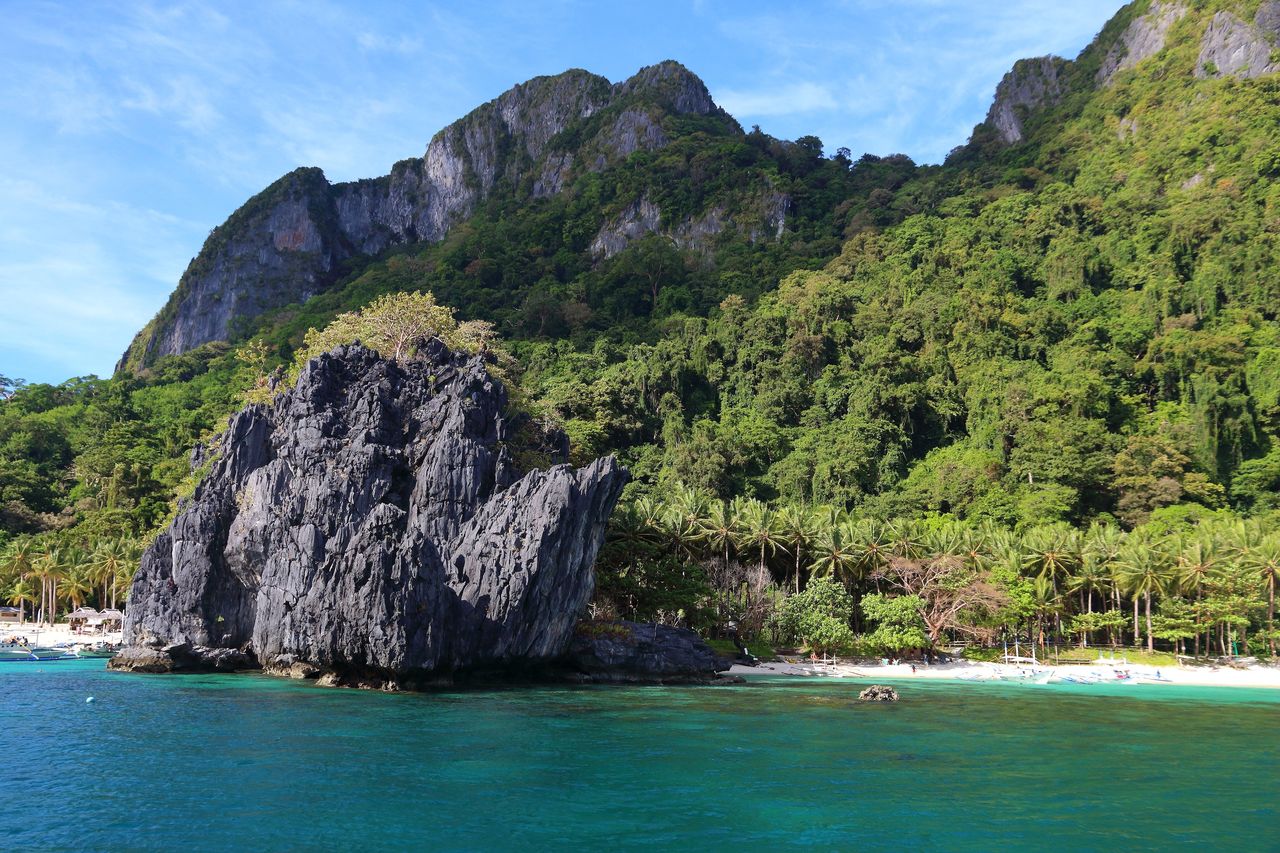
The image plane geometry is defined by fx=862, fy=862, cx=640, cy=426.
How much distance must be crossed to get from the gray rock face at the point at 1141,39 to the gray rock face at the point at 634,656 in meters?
140

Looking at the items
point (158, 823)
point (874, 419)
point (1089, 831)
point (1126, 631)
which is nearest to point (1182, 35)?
point (874, 419)

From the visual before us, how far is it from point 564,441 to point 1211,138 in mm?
105597

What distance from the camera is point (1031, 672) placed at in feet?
178

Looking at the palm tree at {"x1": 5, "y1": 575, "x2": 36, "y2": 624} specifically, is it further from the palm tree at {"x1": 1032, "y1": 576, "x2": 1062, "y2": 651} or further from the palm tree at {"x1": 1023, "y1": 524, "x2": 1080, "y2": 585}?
the palm tree at {"x1": 1023, "y1": 524, "x2": 1080, "y2": 585}

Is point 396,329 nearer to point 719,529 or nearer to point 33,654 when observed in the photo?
point 719,529

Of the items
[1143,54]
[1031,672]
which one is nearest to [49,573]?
[1031,672]

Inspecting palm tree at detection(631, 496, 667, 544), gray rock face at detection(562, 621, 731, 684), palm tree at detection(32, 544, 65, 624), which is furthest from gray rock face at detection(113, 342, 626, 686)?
palm tree at detection(32, 544, 65, 624)

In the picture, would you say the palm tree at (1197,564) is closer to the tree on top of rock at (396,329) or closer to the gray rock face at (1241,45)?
the tree on top of rock at (396,329)

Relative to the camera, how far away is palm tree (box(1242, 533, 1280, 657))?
5444cm

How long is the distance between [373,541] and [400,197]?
532 feet

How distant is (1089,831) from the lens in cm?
1983

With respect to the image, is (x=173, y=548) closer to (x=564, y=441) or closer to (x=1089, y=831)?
(x=564, y=441)

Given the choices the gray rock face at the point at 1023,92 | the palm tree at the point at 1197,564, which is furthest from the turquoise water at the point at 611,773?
the gray rock face at the point at 1023,92

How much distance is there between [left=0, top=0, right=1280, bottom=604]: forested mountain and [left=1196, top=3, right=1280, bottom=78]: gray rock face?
0.36 m
